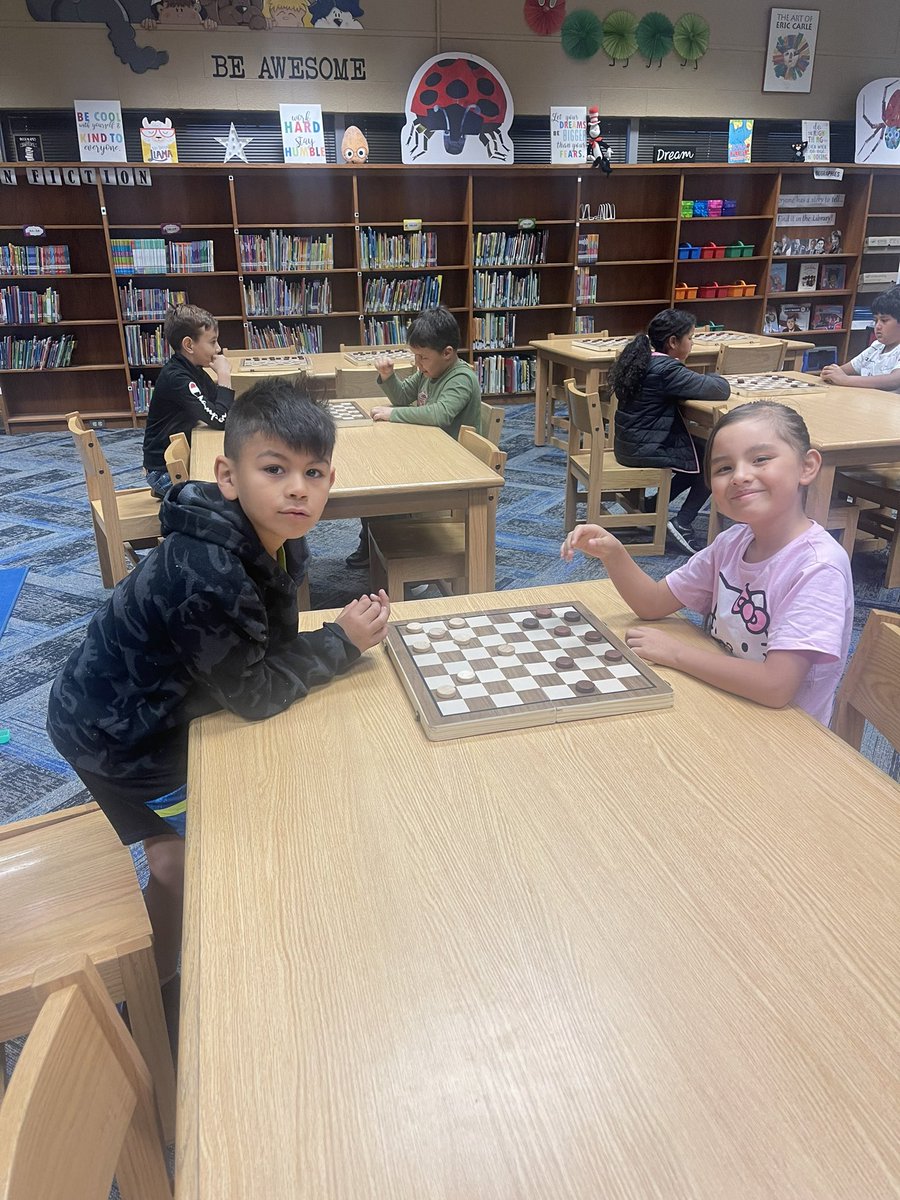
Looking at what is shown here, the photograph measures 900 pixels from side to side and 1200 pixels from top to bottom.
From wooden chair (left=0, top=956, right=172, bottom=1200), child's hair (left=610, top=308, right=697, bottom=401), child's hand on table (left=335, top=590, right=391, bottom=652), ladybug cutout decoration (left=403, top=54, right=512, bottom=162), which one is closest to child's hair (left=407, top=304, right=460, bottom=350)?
child's hair (left=610, top=308, right=697, bottom=401)

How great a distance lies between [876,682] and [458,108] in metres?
6.79

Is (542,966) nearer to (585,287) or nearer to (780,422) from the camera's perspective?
(780,422)

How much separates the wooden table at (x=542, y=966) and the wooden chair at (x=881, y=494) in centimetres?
247

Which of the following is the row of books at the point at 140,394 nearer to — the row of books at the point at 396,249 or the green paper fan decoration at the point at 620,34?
the row of books at the point at 396,249

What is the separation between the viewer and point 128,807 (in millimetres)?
1317

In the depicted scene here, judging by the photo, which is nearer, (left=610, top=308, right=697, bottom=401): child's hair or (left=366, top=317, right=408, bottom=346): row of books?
(left=610, top=308, right=697, bottom=401): child's hair

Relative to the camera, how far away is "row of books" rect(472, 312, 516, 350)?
6.92 m

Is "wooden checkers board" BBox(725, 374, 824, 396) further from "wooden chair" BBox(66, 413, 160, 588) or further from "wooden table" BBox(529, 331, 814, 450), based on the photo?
"wooden chair" BBox(66, 413, 160, 588)

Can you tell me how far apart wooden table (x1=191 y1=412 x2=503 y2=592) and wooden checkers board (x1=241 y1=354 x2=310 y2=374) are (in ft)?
5.44

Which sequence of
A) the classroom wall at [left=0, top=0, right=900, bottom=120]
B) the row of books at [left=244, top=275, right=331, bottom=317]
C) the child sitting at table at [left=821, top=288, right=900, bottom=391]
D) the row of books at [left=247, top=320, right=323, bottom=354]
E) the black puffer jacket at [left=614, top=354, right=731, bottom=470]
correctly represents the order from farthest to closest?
the row of books at [left=247, top=320, right=323, bottom=354] < the row of books at [left=244, top=275, right=331, bottom=317] < the classroom wall at [left=0, top=0, right=900, bottom=120] < the child sitting at table at [left=821, top=288, right=900, bottom=391] < the black puffer jacket at [left=614, top=354, right=731, bottom=470]

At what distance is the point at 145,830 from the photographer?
1332mm

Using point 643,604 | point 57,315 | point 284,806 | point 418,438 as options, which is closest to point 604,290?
point 57,315

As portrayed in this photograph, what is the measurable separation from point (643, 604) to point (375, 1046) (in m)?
0.88

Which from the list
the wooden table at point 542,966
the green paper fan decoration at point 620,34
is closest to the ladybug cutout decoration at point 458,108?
the green paper fan decoration at point 620,34
